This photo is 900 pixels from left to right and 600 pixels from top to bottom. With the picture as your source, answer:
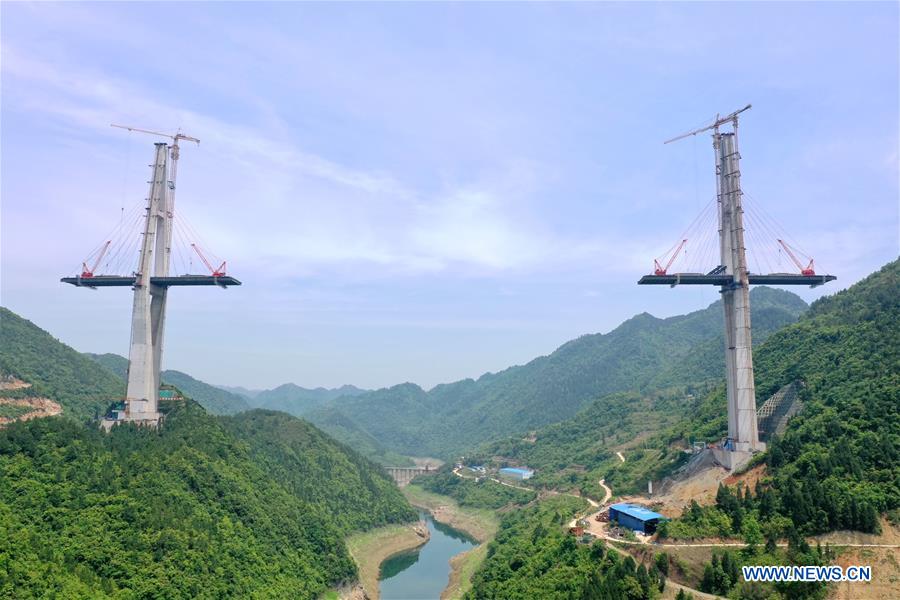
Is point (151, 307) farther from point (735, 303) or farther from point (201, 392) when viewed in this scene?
point (201, 392)

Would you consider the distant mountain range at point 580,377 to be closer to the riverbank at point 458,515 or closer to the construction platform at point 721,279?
the riverbank at point 458,515

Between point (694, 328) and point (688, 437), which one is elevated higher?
point (694, 328)

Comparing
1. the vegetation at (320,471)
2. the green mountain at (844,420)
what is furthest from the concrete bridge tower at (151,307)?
the green mountain at (844,420)

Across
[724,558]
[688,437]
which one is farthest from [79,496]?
[688,437]

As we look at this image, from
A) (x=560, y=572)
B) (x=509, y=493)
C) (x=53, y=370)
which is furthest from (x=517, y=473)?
(x=53, y=370)

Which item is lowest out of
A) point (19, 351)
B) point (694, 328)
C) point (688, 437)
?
point (688, 437)

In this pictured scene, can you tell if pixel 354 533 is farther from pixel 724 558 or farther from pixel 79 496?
pixel 724 558

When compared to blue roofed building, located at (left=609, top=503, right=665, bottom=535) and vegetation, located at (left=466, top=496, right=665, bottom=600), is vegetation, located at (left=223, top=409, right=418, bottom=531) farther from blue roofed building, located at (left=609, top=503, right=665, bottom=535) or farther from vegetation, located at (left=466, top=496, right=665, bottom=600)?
blue roofed building, located at (left=609, top=503, right=665, bottom=535)

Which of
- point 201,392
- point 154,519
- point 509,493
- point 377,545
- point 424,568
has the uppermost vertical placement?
point 201,392
